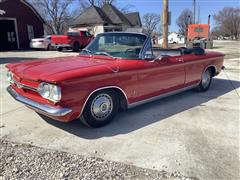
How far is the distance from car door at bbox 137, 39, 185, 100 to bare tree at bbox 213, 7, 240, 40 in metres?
88.0

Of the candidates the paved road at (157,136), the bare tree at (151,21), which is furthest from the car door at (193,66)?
the bare tree at (151,21)

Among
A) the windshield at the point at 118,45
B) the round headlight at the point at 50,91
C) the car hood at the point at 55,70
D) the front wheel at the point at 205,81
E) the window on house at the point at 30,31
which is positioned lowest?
the front wheel at the point at 205,81

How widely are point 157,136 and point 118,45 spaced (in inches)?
74.9

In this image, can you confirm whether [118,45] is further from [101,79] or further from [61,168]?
[61,168]

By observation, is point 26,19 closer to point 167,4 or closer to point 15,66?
point 167,4

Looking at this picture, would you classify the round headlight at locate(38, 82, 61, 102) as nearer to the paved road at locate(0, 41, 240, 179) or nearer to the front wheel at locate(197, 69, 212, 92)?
the paved road at locate(0, 41, 240, 179)

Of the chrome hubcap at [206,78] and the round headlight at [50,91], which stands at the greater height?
the round headlight at [50,91]

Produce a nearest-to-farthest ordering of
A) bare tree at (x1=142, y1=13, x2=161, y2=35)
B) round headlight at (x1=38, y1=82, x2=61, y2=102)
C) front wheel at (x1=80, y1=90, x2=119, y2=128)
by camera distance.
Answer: round headlight at (x1=38, y1=82, x2=61, y2=102)
front wheel at (x1=80, y1=90, x2=119, y2=128)
bare tree at (x1=142, y1=13, x2=161, y2=35)

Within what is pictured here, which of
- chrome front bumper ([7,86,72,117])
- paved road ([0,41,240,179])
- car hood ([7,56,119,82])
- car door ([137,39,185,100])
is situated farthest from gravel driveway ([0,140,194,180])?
car door ([137,39,185,100])

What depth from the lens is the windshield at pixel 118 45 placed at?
4.44 metres

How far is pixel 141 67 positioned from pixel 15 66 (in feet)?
7.42

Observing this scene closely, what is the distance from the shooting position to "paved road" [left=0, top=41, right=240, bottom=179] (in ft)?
10.0

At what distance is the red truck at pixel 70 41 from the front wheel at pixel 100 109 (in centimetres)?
1684

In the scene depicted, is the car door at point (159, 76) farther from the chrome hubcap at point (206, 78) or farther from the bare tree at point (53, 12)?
the bare tree at point (53, 12)
